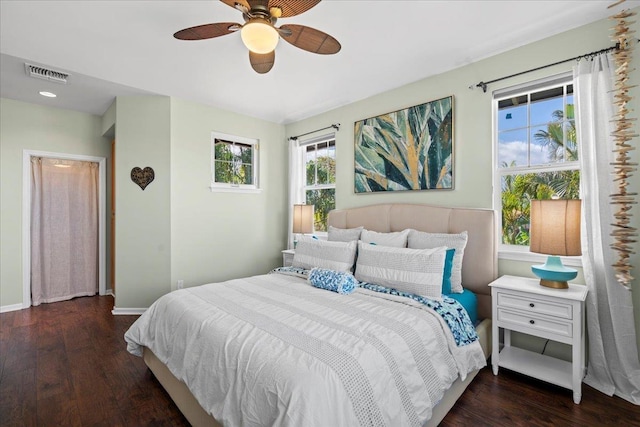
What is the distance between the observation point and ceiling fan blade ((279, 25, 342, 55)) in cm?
188

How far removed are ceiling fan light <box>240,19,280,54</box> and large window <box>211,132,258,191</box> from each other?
101 inches

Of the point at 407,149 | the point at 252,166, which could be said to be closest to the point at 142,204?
the point at 252,166

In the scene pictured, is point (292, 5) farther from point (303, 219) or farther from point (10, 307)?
point (10, 307)

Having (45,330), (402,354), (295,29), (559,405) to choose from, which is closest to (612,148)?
(559,405)

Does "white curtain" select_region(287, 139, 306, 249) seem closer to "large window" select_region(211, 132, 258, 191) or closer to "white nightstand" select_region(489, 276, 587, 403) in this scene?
"large window" select_region(211, 132, 258, 191)

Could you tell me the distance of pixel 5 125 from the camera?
3.83m

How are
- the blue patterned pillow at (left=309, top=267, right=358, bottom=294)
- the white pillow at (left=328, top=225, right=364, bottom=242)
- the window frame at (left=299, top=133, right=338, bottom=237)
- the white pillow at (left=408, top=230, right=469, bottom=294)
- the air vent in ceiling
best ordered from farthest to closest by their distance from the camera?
the window frame at (left=299, top=133, right=338, bottom=237), the white pillow at (left=328, top=225, right=364, bottom=242), the air vent in ceiling, the white pillow at (left=408, top=230, right=469, bottom=294), the blue patterned pillow at (left=309, top=267, right=358, bottom=294)

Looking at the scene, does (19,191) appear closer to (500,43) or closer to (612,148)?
(500,43)

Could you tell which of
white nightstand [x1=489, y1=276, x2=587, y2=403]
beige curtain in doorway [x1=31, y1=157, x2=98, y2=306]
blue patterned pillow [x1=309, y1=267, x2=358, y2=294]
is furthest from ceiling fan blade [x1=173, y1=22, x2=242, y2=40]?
beige curtain in doorway [x1=31, y1=157, x2=98, y2=306]

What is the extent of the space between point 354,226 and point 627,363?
2446mm

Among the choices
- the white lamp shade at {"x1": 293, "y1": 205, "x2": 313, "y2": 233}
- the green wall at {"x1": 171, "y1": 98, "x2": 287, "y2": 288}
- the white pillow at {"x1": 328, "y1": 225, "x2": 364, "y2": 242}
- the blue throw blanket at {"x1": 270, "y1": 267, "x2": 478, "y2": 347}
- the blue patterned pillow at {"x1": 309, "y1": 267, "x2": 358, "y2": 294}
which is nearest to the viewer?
the blue throw blanket at {"x1": 270, "y1": 267, "x2": 478, "y2": 347}

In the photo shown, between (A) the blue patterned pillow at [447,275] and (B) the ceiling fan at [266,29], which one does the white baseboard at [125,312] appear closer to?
(B) the ceiling fan at [266,29]

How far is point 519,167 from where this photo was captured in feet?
8.65

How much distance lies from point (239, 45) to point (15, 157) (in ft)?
11.6
